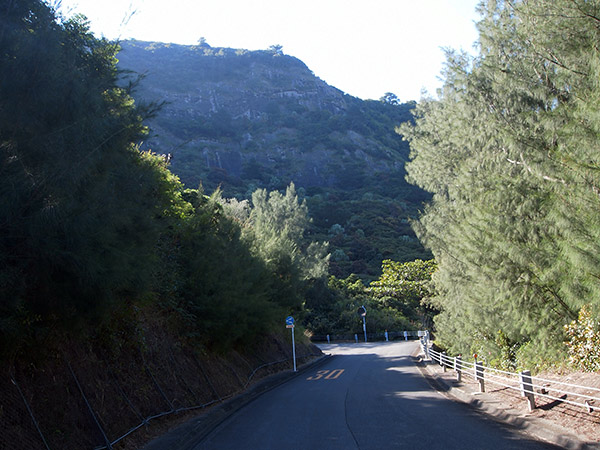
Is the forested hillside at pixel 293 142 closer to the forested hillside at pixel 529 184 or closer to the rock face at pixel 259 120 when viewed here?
the rock face at pixel 259 120

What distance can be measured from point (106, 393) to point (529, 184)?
414 inches

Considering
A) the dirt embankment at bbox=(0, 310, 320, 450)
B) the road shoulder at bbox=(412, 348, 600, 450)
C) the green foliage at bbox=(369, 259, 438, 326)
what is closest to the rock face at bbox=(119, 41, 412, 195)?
the green foliage at bbox=(369, 259, 438, 326)

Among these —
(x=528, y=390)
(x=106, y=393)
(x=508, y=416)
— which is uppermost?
(x=106, y=393)

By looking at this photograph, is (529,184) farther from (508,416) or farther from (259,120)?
(259,120)

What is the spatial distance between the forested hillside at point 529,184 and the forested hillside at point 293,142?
57.0 meters

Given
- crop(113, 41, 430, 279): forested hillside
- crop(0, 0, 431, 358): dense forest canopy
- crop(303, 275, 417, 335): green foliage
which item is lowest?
crop(303, 275, 417, 335): green foliage

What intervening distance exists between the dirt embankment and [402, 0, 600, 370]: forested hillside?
8.59 metres

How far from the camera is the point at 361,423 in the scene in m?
11.0

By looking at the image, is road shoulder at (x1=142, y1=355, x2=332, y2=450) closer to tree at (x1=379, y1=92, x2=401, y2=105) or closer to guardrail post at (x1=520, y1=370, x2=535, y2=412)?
guardrail post at (x1=520, y1=370, x2=535, y2=412)

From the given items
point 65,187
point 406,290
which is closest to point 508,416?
point 65,187

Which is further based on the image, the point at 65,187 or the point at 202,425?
the point at 202,425

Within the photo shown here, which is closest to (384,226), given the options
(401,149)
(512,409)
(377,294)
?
(377,294)

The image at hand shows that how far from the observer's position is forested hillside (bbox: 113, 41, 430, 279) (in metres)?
89.2

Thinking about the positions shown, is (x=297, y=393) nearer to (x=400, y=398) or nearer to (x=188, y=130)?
(x=400, y=398)
